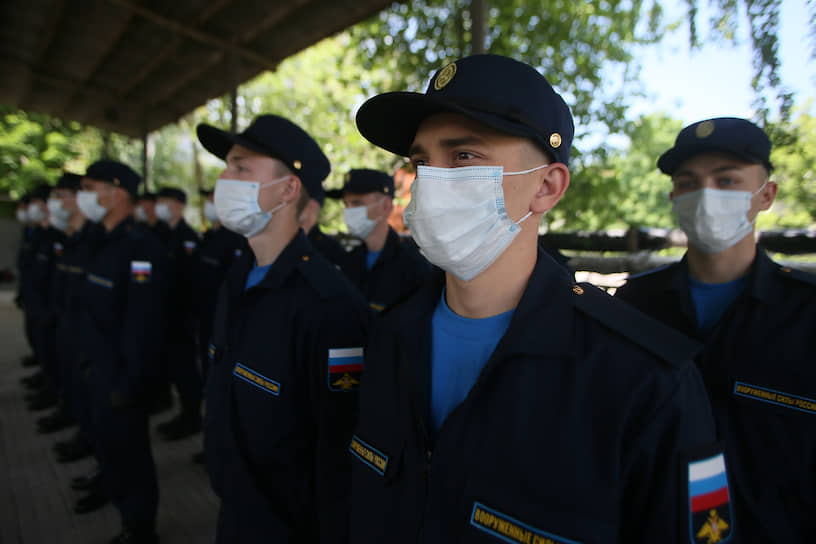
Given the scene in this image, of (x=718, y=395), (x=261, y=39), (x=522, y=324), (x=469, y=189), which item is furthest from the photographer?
(x=261, y=39)

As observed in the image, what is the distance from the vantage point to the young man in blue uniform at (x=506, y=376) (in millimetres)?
846

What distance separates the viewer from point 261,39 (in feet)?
21.8

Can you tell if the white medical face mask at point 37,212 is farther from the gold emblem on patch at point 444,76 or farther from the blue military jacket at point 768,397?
the blue military jacket at point 768,397

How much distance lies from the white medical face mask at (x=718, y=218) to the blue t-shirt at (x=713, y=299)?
0.15 metres

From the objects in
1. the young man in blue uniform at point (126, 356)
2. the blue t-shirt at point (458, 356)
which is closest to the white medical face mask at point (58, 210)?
the young man in blue uniform at point (126, 356)

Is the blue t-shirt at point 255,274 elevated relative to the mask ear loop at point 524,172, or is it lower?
lower

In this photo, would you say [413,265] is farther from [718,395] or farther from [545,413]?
[545,413]

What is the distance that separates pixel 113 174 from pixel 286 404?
2.79 meters

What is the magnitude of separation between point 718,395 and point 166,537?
3.23m

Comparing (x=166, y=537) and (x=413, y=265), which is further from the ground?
(x=413, y=265)

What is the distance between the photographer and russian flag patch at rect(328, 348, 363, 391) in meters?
1.59

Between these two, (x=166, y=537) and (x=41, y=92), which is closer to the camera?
(x=166, y=537)

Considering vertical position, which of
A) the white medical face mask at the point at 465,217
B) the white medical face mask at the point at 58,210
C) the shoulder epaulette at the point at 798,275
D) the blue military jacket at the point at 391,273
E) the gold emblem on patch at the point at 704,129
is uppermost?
the gold emblem on patch at the point at 704,129

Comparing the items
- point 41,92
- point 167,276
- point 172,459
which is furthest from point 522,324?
point 41,92
